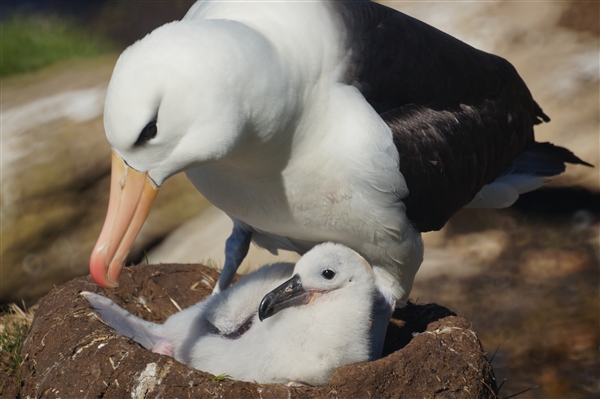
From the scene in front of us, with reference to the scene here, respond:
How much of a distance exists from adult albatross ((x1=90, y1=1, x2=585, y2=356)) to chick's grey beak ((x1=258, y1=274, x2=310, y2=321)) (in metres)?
0.38

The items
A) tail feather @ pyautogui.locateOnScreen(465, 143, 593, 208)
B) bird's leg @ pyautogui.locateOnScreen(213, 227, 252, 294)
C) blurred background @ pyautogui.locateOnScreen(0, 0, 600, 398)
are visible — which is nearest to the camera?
bird's leg @ pyautogui.locateOnScreen(213, 227, 252, 294)

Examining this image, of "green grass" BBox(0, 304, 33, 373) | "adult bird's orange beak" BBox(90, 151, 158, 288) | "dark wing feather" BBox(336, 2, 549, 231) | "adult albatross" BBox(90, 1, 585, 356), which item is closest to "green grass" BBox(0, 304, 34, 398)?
"green grass" BBox(0, 304, 33, 373)

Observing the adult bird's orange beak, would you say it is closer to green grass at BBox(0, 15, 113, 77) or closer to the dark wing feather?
the dark wing feather

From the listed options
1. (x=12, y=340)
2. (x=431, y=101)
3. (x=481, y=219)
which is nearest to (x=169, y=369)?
(x=12, y=340)

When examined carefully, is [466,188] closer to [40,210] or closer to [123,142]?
[123,142]

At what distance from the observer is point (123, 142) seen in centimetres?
333

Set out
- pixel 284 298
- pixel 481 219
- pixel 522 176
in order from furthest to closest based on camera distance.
Answer: 1. pixel 481 219
2. pixel 522 176
3. pixel 284 298

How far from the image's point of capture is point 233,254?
5398 millimetres

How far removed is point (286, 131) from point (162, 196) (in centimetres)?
400

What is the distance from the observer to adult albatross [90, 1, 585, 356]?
3.33 metres

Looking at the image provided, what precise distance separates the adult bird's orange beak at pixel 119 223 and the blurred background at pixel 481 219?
2640 millimetres

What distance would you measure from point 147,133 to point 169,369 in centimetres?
124

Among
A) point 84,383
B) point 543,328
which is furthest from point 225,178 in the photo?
point 543,328

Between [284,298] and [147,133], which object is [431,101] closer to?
[284,298]
